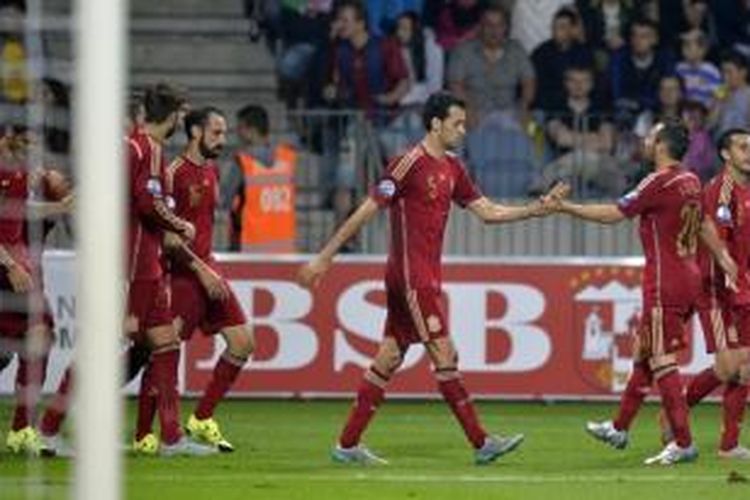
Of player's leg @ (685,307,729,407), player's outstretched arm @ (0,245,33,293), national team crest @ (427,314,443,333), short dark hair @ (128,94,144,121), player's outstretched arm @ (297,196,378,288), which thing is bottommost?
player's leg @ (685,307,729,407)

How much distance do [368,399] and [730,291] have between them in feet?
7.25

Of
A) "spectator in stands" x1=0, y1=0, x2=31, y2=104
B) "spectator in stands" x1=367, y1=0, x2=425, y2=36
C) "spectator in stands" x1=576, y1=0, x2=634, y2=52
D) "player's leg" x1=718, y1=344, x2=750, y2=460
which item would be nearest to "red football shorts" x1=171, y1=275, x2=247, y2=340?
"spectator in stands" x1=0, y1=0, x2=31, y2=104

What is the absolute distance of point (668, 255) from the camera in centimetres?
1406

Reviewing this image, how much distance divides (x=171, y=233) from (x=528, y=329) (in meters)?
5.04

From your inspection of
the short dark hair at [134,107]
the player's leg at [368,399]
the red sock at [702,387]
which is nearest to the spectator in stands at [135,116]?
the short dark hair at [134,107]

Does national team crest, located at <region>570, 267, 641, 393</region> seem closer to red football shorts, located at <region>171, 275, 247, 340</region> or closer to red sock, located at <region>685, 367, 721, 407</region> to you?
red sock, located at <region>685, 367, 721, 407</region>

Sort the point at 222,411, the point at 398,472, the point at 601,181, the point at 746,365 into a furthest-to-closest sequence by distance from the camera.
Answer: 1. the point at 601,181
2. the point at 222,411
3. the point at 746,365
4. the point at 398,472

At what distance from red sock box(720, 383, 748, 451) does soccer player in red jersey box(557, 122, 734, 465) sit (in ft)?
0.96

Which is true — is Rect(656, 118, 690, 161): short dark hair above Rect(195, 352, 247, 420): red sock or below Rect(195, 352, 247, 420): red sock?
above

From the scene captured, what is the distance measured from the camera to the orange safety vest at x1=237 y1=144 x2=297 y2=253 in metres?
19.4

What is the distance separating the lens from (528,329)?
734 inches

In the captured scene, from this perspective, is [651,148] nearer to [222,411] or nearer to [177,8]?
[222,411]

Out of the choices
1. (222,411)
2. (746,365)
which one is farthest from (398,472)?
(222,411)

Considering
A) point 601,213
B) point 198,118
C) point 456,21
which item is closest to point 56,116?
point 198,118
